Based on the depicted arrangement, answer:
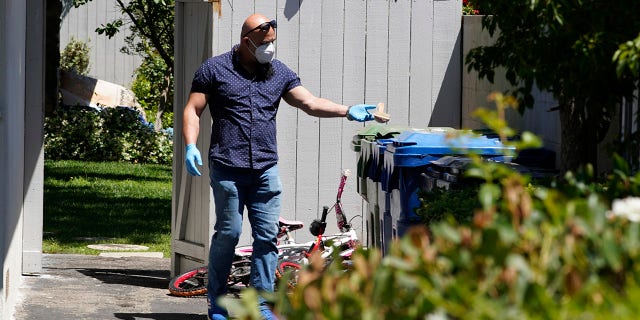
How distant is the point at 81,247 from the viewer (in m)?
11.0

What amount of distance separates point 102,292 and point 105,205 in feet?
19.8

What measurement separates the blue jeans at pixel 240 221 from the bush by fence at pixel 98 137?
12.5 m

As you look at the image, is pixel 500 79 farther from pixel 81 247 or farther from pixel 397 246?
pixel 397 246

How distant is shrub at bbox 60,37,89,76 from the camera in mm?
23594

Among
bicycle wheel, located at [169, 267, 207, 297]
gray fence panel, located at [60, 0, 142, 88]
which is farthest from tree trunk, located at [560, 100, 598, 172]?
gray fence panel, located at [60, 0, 142, 88]

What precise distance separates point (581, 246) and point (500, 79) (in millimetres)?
5882

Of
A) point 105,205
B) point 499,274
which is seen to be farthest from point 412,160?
point 105,205

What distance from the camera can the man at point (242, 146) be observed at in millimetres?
7059

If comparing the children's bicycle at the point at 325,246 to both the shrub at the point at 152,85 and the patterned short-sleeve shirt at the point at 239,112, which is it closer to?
the patterned short-sleeve shirt at the point at 239,112

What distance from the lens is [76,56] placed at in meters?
23.7

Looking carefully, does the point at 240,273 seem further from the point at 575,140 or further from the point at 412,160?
the point at 575,140

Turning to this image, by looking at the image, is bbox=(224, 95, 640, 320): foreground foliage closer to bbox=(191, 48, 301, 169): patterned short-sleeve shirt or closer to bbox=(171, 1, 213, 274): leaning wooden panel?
bbox=(191, 48, 301, 169): patterned short-sleeve shirt

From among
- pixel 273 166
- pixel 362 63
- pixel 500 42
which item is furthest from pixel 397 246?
pixel 362 63

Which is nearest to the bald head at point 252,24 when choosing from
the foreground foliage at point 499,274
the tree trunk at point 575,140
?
the tree trunk at point 575,140
